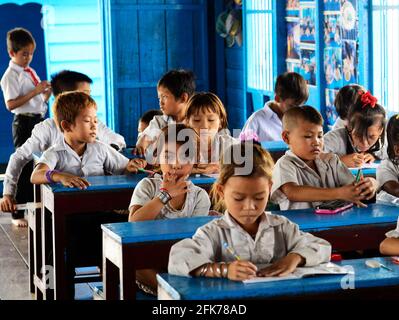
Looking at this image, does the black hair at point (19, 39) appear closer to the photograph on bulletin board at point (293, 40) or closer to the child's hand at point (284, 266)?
the photograph on bulletin board at point (293, 40)

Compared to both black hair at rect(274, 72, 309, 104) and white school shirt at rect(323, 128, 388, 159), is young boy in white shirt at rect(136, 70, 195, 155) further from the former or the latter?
white school shirt at rect(323, 128, 388, 159)

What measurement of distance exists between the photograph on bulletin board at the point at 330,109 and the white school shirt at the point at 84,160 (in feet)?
8.59

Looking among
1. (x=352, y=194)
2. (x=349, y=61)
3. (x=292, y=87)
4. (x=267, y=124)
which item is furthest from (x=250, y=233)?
(x=349, y=61)

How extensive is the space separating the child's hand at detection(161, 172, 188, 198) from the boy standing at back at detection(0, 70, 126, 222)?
4.37ft

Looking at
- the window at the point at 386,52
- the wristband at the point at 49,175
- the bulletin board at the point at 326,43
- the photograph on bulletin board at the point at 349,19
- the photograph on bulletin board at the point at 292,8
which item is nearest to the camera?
the wristband at the point at 49,175

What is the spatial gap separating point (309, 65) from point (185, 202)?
4089 millimetres

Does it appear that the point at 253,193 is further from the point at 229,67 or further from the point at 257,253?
the point at 229,67

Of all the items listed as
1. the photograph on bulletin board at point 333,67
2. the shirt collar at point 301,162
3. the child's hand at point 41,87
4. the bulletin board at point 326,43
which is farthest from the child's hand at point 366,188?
the child's hand at point 41,87

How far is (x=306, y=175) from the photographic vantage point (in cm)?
428

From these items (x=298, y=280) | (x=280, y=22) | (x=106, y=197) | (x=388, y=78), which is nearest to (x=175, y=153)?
(x=106, y=197)

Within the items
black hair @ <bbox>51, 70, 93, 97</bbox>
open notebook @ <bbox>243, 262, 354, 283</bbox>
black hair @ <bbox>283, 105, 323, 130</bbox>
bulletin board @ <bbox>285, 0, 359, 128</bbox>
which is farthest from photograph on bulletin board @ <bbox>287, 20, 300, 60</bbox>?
open notebook @ <bbox>243, 262, 354, 283</bbox>

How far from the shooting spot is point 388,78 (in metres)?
6.66

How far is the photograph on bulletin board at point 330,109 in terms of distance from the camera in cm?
743

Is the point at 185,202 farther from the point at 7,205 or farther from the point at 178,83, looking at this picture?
the point at 178,83
